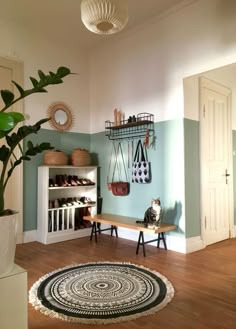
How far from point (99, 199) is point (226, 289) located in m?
2.53

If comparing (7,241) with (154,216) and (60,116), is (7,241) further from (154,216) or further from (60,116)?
(60,116)

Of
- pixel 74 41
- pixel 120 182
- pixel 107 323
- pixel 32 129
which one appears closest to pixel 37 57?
pixel 74 41

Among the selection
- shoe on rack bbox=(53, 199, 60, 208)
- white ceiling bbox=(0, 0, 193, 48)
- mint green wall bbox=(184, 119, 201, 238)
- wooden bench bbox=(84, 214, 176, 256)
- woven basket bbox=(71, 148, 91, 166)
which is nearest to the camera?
wooden bench bbox=(84, 214, 176, 256)

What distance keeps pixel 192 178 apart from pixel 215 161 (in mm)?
645

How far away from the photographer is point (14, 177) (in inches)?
146

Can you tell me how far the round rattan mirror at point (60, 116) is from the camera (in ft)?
13.8

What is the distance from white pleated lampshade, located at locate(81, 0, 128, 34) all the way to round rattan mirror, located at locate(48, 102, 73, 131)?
90.4 inches

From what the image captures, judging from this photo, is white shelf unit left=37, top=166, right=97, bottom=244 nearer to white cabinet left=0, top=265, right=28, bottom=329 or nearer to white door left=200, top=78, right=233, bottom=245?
white door left=200, top=78, right=233, bottom=245

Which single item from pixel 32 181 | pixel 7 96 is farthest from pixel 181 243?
pixel 7 96

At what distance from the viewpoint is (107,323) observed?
177 centimetres

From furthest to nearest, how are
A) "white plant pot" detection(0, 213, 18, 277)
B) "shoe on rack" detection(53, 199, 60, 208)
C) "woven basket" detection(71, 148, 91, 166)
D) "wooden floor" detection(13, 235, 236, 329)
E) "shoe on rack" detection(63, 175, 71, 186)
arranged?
"woven basket" detection(71, 148, 91, 166) < "shoe on rack" detection(63, 175, 71, 186) < "shoe on rack" detection(53, 199, 60, 208) < "wooden floor" detection(13, 235, 236, 329) < "white plant pot" detection(0, 213, 18, 277)

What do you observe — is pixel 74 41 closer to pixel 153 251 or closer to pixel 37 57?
pixel 37 57

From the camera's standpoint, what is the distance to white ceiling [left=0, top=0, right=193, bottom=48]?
3287 mm

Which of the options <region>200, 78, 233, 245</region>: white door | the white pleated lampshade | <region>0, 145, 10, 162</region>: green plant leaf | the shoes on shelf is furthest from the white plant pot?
the shoes on shelf
